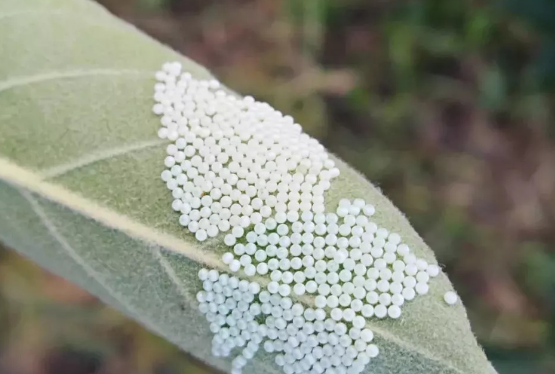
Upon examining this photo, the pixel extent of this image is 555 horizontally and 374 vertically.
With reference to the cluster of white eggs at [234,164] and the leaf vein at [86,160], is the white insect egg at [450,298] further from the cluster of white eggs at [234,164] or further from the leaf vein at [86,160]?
the leaf vein at [86,160]

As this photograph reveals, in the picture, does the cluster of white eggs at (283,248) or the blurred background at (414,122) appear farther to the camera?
the blurred background at (414,122)

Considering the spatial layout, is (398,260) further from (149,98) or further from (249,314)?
(149,98)

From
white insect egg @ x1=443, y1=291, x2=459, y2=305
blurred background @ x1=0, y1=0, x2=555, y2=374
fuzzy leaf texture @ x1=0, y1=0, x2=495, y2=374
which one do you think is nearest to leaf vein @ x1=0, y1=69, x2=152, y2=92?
fuzzy leaf texture @ x1=0, y1=0, x2=495, y2=374

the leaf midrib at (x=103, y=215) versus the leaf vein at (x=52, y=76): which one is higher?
the leaf vein at (x=52, y=76)

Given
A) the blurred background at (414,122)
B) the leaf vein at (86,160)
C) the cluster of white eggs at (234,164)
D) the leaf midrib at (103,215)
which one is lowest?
the blurred background at (414,122)

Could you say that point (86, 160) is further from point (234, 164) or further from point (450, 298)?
point (450, 298)

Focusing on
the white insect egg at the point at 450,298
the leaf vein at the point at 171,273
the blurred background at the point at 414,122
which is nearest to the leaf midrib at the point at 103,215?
the leaf vein at the point at 171,273

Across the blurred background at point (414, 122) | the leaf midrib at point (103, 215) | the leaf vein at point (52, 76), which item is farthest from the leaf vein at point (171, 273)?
the blurred background at point (414, 122)
